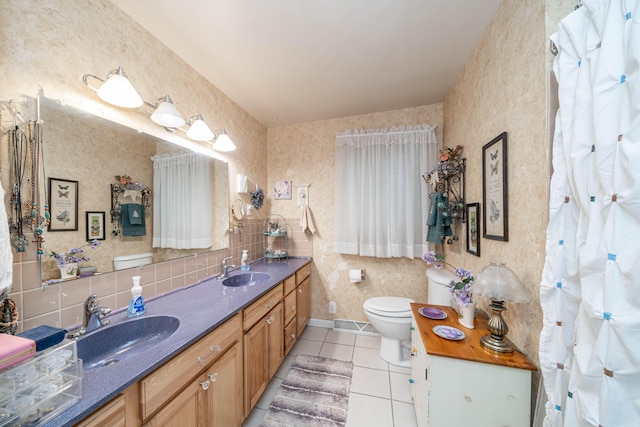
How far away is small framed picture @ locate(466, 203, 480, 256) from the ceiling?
3.64ft

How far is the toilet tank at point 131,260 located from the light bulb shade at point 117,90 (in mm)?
815

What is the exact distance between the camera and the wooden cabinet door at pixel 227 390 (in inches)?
41.9

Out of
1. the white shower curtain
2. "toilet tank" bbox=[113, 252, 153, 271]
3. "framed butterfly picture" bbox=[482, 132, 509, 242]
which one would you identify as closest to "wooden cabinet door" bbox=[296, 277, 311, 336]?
"toilet tank" bbox=[113, 252, 153, 271]

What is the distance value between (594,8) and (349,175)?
1869 mm

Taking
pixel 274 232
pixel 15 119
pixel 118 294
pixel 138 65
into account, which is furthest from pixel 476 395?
pixel 138 65

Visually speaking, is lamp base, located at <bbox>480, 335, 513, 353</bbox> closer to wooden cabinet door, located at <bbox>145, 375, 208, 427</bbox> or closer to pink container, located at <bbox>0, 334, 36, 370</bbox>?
wooden cabinet door, located at <bbox>145, 375, 208, 427</bbox>

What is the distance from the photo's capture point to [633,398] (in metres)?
0.58

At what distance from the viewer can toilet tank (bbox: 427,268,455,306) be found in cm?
180

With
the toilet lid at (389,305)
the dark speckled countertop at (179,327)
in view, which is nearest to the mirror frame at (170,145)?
the dark speckled countertop at (179,327)

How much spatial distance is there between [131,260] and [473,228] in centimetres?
218

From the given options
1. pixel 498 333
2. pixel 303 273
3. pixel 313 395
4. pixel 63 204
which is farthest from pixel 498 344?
pixel 63 204

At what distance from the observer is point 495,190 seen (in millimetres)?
1285

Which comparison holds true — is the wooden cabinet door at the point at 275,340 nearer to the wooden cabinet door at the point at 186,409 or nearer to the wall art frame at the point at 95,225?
the wooden cabinet door at the point at 186,409

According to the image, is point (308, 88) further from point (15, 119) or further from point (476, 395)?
point (476, 395)
